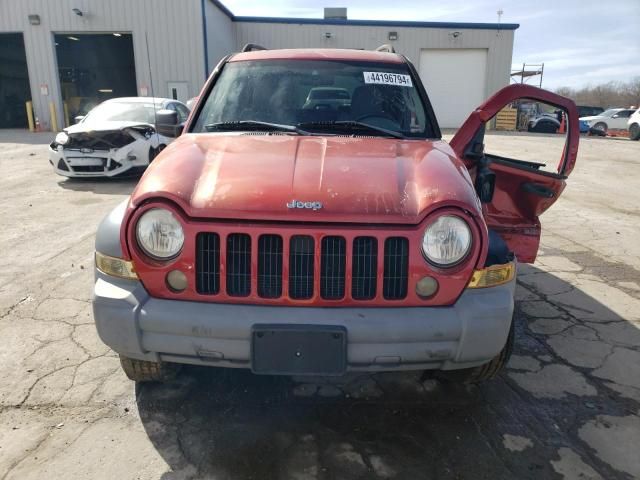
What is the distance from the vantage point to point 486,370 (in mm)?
2707

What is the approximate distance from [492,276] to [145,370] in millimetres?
1834

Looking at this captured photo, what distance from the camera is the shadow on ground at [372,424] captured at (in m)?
2.27

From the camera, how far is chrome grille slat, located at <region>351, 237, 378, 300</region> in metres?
2.24

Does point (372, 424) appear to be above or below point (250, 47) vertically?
below

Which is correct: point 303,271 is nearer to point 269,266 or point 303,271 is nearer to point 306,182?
point 269,266

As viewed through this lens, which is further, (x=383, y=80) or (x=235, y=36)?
(x=235, y=36)

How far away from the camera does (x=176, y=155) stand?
2.65 meters

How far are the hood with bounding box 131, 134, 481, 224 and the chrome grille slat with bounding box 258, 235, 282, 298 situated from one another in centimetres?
12

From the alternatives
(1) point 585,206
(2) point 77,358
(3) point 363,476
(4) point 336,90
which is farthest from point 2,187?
(1) point 585,206

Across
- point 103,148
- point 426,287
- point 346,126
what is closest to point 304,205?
Answer: point 426,287

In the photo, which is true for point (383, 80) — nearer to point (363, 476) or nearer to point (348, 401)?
point (348, 401)

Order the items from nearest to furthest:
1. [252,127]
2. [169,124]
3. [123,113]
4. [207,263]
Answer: [207,263] → [252,127] → [169,124] → [123,113]

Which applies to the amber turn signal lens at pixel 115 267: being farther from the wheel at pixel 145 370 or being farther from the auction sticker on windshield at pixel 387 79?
the auction sticker on windshield at pixel 387 79

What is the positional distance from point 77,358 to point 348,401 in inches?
69.1
